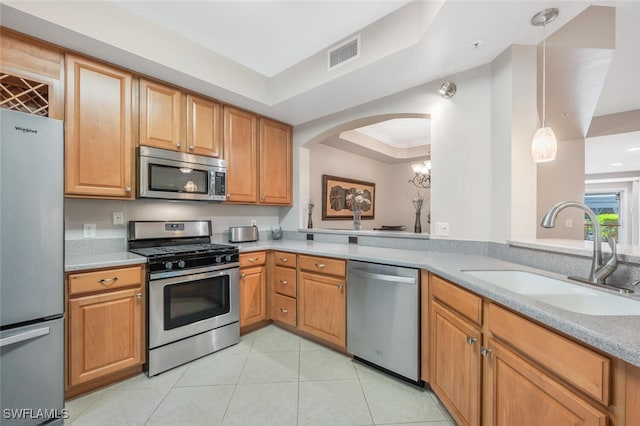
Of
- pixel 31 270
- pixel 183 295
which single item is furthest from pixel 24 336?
pixel 183 295

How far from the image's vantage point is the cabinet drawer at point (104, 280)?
1.65 meters

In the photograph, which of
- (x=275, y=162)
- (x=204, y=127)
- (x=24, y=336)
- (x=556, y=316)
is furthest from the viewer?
(x=275, y=162)

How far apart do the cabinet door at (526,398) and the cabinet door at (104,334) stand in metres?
2.21

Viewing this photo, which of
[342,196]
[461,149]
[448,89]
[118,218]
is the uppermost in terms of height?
[448,89]

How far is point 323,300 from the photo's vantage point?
7.62 feet

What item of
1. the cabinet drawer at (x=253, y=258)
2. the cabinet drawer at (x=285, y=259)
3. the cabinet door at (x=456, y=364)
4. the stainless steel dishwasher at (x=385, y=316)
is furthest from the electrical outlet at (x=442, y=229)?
the cabinet drawer at (x=253, y=258)

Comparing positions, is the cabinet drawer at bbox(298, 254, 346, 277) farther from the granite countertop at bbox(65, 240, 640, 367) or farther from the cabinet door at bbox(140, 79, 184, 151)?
the cabinet door at bbox(140, 79, 184, 151)

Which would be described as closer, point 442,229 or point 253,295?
point 442,229

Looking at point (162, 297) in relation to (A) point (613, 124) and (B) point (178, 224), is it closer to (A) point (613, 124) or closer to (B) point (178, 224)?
(B) point (178, 224)

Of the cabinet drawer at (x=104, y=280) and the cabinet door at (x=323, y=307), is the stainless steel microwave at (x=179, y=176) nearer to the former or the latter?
the cabinet drawer at (x=104, y=280)

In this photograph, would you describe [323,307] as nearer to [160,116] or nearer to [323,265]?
[323,265]

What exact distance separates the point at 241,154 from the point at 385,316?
2.17 metres

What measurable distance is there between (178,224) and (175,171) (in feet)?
1.77

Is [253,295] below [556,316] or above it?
below
